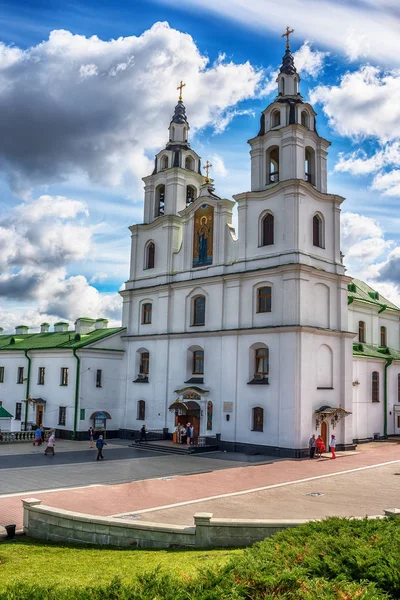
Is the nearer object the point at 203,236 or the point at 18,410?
the point at 203,236

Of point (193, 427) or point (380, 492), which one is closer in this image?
point (380, 492)

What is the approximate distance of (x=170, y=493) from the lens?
65.6 ft

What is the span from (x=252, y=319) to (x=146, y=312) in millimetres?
10634

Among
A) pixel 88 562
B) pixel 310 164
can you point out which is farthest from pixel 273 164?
pixel 88 562

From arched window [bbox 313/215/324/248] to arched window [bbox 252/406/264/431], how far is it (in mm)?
10670

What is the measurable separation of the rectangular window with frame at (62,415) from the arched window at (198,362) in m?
10.1

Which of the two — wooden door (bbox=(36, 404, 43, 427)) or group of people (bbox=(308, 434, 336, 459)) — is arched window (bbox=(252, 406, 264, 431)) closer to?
group of people (bbox=(308, 434, 336, 459))

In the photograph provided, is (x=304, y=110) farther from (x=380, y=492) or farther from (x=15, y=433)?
(x=15, y=433)

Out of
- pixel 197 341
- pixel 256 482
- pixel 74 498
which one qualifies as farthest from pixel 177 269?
pixel 74 498

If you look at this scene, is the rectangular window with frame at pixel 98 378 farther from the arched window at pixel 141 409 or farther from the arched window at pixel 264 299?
the arched window at pixel 264 299

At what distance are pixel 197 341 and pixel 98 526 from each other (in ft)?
76.2

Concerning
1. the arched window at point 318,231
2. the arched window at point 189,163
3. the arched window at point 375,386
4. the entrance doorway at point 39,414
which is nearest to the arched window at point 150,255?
the arched window at point 189,163

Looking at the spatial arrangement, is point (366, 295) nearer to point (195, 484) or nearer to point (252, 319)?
point (252, 319)

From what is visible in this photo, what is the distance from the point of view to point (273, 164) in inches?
1468
